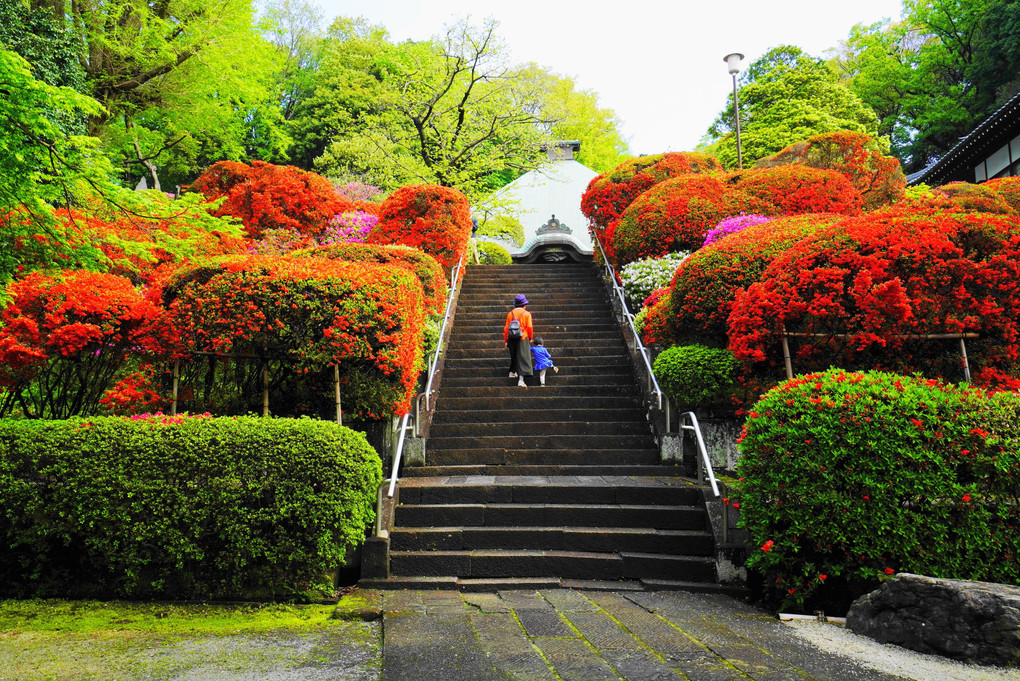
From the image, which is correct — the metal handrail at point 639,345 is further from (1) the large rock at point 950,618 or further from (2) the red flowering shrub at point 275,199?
(2) the red flowering shrub at point 275,199

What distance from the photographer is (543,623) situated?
168 inches

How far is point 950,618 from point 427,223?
36.8ft

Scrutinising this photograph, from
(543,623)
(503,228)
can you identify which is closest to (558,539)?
(543,623)

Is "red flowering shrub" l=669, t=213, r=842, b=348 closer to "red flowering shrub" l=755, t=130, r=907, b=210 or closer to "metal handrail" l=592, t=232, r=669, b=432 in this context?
"metal handrail" l=592, t=232, r=669, b=432

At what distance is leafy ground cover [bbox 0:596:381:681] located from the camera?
335 cm

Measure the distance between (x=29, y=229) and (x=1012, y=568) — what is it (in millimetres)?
9299

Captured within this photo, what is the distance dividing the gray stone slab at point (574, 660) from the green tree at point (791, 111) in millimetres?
20333

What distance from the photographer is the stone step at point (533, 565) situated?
218 inches

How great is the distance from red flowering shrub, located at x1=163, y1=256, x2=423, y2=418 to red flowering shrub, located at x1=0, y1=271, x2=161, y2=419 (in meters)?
0.47

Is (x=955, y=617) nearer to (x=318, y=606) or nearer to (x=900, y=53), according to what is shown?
(x=318, y=606)

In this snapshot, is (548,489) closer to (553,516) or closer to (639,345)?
(553,516)

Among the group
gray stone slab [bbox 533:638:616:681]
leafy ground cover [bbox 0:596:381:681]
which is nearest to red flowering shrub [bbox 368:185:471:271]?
leafy ground cover [bbox 0:596:381:681]

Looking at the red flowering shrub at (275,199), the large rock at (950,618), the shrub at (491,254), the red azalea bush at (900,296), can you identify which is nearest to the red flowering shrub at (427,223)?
the red flowering shrub at (275,199)

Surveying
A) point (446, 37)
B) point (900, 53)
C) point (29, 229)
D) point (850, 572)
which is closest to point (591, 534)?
point (850, 572)
